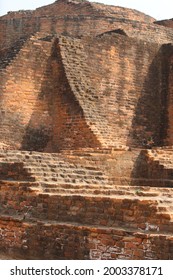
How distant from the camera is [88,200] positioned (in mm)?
6117

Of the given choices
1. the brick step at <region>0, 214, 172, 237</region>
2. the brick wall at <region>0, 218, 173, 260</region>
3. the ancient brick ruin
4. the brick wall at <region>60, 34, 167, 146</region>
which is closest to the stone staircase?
the ancient brick ruin

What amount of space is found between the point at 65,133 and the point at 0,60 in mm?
2399

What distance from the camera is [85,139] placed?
11.4 m

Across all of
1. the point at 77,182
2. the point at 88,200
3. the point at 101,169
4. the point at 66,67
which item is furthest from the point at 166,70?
the point at 88,200

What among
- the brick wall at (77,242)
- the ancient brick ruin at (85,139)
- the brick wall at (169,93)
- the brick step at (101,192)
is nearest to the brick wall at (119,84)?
the ancient brick ruin at (85,139)

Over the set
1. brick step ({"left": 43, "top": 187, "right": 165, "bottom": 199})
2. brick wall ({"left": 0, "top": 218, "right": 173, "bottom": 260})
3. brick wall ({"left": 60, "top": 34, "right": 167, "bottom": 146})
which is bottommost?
brick wall ({"left": 0, "top": 218, "right": 173, "bottom": 260})

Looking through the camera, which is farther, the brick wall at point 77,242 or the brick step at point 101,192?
the brick step at point 101,192

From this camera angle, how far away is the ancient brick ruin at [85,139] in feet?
18.9

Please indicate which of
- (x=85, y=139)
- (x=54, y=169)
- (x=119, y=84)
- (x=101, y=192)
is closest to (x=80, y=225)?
(x=101, y=192)

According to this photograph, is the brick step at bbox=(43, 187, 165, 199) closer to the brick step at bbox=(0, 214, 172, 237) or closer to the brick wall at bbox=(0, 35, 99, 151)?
the brick step at bbox=(0, 214, 172, 237)

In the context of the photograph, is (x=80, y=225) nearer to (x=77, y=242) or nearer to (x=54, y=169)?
(x=77, y=242)

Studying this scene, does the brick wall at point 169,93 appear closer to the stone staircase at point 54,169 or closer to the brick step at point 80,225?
the stone staircase at point 54,169

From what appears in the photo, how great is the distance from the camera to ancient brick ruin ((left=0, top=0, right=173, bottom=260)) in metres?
5.76

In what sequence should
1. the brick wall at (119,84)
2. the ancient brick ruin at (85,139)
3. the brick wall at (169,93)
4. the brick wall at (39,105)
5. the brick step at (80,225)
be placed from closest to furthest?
1. the brick step at (80,225)
2. the ancient brick ruin at (85,139)
3. the brick wall at (39,105)
4. the brick wall at (119,84)
5. the brick wall at (169,93)
